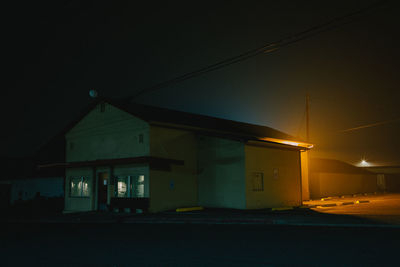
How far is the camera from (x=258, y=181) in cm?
2041

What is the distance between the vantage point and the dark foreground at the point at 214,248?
764cm

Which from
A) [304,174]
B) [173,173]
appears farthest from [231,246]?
[304,174]

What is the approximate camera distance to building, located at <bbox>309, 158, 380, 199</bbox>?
34.6 metres

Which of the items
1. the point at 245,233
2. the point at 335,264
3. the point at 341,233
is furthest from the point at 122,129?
the point at 335,264

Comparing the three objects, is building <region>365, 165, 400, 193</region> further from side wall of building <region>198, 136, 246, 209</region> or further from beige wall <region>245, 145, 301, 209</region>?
side wall of building <region>198, 136, 246, 209</region>

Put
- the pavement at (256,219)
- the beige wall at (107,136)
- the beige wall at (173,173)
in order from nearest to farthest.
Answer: the pavement at (256,219)
the beige wall at (173,173)
the beige wall at (107,136)

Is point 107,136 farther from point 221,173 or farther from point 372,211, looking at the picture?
point 372,211

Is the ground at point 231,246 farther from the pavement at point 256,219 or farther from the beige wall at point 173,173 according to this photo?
the beige wall at point 173,173

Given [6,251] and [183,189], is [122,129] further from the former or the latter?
[6,251]

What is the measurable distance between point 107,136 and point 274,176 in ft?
34.7

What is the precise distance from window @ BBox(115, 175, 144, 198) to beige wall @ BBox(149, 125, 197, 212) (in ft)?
3.21

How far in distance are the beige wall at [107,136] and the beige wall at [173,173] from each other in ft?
2.87

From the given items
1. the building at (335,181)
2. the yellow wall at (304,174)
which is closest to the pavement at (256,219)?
the yellow wall at (304,174)

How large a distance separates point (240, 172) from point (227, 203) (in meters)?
1.95
